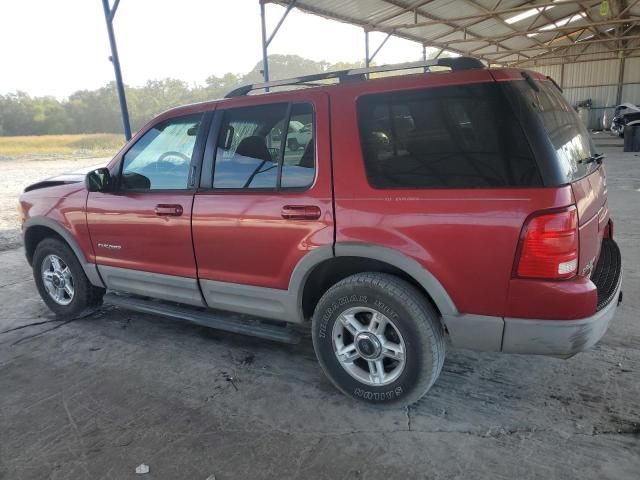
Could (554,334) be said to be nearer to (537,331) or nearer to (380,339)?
(537,331)

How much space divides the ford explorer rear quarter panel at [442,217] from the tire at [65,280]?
2.77m

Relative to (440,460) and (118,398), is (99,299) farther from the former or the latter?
(440,460)

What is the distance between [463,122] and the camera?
2.31 meters

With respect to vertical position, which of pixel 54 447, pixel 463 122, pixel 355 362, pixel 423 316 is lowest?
pixel 54 447

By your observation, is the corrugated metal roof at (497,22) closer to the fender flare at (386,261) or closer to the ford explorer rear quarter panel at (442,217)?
the ford explorer rear quarter panel at (442,217)

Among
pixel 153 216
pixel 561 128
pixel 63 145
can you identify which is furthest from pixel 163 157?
pixel 63 145

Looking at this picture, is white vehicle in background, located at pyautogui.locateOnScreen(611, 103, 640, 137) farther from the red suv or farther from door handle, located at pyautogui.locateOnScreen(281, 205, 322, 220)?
door handle, located at pyautogui.locateOnScreen(281, 205, 322, 220)

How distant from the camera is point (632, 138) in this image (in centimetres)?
1544

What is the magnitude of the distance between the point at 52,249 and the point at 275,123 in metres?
2.63

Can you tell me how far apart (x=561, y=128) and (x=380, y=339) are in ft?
4.93

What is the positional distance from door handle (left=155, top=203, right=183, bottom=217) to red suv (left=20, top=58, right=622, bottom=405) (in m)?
0.01

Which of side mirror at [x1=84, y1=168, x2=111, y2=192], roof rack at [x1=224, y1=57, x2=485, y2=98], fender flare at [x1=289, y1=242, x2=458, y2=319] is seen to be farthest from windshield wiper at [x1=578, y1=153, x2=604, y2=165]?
side mirror at [x1=84, y1=168, x2=111, y2=192]

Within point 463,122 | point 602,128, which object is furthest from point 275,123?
point 602,128

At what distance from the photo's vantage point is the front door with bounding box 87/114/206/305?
3.30 meters
